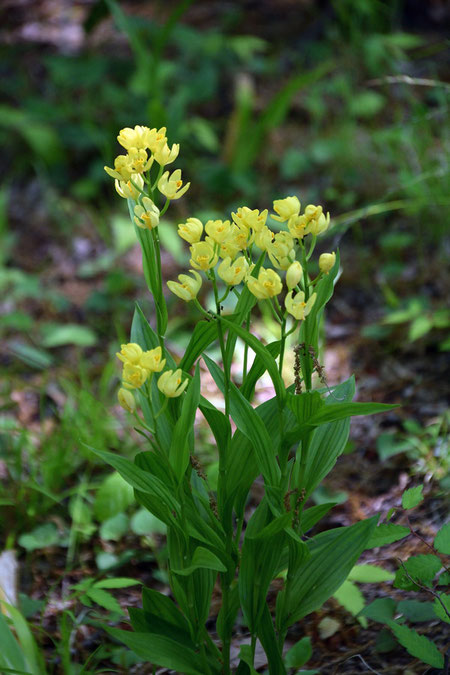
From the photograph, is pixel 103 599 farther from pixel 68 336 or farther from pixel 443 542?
pixel 68 336

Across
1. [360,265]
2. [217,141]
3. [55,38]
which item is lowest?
[360,265]

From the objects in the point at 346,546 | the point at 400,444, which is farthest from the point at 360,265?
the point at 346,546

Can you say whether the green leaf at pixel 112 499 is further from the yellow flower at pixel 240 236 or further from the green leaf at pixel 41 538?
the yellow flower at pixel 240 236

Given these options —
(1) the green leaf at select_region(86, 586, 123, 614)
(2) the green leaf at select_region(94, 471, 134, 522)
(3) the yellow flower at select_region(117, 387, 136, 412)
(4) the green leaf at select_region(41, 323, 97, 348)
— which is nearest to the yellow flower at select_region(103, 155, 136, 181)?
(3) the yellow flower at select_region(117, 387, 136, 412)

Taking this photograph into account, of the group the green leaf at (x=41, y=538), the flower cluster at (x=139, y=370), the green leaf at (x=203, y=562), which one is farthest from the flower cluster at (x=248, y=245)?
the green leaf at (x=41, y=538)

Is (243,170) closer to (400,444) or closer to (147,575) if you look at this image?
(400,444)

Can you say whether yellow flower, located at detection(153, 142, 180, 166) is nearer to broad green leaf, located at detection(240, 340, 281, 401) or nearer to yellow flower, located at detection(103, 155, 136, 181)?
yellow flower, located at detection(103, 155, 136, 181)

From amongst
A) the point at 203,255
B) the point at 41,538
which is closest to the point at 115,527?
the point at 41,538
